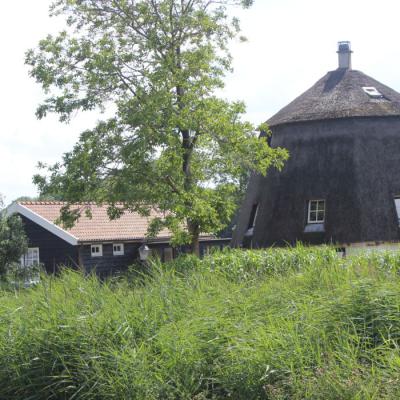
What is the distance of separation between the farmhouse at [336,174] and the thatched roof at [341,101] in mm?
37

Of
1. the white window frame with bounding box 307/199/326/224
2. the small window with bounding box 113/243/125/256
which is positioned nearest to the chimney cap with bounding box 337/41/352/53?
the white window frame with bounding box 307/199/326/224

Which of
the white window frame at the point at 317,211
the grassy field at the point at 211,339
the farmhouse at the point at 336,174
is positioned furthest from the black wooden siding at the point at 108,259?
the grassy field at the point at 211,339

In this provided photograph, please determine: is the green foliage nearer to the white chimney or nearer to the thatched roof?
the thatched roof

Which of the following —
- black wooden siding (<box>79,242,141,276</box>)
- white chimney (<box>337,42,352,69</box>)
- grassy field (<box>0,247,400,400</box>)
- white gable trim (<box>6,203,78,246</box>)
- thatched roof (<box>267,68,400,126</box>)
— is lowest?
black wooden siding (<box>79,242,141,276</box>)

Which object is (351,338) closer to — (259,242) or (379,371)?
(379,371)

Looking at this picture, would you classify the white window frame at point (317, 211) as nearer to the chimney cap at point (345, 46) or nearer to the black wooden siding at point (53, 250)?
the chimney cap at point (345, 46)

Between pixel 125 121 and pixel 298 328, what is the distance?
16.7 metres

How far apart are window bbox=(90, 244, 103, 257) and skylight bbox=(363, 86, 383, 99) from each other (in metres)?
12.9

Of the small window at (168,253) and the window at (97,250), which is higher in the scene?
the window at (97,250)

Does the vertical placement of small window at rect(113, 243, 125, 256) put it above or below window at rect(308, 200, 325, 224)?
below

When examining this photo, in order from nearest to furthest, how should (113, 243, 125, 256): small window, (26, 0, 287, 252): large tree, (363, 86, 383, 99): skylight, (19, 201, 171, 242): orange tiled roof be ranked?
(26, 0, 287, 252): large tree < (363, 86, 383, 99): skylight < (19, 201, 171, 242): orange tiled roof < (113, 243, 125, 256): small window

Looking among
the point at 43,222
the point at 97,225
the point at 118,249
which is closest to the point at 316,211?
the point at 118,249

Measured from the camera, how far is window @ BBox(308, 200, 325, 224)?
31.4m

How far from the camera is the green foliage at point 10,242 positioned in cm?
2522
